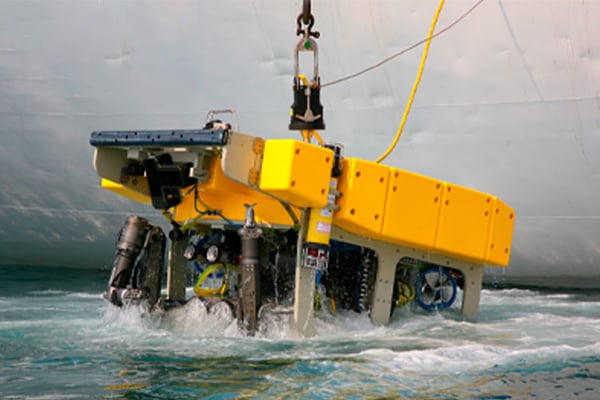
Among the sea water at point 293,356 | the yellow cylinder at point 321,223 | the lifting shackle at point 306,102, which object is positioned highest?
the lifting shackle at point 306,102

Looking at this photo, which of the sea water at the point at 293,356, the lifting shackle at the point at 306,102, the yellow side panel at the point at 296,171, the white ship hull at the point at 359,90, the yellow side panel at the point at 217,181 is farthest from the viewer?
the white ship hull at the point at 359,90

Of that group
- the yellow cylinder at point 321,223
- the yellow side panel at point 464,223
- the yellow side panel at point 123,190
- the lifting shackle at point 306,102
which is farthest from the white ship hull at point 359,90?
the yellow cylinder at point 321,223

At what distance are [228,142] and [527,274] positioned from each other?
6.26 metres

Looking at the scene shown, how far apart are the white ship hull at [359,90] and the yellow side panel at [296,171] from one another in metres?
3.97

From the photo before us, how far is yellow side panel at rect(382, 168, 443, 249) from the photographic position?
22.5ft

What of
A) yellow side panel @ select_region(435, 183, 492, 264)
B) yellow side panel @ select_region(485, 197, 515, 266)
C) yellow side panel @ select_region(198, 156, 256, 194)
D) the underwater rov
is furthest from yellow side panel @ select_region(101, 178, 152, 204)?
yellow side panel @ select_region(485, 197, 515, 266)

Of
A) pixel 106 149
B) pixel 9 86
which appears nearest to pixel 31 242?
pixel 9 86

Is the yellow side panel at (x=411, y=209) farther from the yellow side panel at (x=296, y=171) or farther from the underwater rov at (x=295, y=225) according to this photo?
the yellow side panel at (x=296, y=171)

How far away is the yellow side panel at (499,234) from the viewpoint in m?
7.62

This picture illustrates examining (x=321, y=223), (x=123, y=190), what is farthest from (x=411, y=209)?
(x=123, y=190)

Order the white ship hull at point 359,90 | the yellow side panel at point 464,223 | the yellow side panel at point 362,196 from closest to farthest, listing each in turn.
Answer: the yellow side panel at point 362,196, the yellow side panel at point 464,223, the white ship hull at point 359,90

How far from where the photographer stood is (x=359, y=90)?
10375mm

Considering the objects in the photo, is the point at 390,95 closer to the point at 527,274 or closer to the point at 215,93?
the point at 215,93

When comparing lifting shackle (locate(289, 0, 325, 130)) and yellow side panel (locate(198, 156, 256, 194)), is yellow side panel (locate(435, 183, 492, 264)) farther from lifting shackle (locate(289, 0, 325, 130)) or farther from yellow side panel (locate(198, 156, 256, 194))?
yellow side panel (locate(198, 156, 256, 194))
